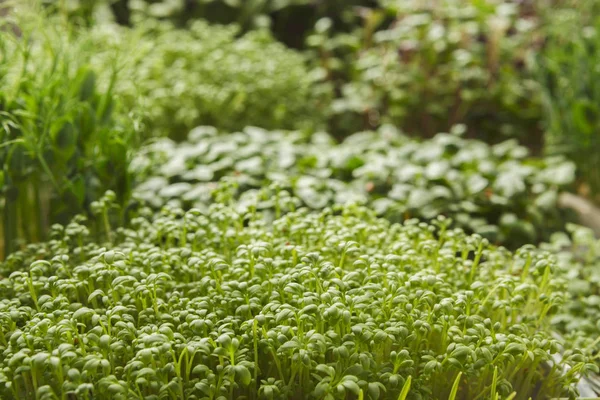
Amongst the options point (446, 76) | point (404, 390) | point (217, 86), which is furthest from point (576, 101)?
point (404, 390)

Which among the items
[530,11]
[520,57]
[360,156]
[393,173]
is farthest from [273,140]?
[530,11]

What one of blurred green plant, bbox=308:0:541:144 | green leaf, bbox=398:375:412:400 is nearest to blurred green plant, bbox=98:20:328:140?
blurred green plant, bbox=308:0:541:144

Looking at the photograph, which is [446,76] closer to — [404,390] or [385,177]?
[385,177]

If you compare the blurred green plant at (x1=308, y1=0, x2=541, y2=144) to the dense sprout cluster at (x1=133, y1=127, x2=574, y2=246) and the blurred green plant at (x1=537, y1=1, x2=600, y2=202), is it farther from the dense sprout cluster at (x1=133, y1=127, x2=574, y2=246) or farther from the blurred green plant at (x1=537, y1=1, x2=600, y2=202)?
the dense sprout cluster at (x1=133, y1=127, x2=574, y2=246)

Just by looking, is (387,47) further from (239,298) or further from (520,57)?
(239,298)

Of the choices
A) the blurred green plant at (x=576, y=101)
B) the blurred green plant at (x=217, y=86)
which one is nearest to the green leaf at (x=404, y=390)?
the blurred green plant at (x=217, y=86)

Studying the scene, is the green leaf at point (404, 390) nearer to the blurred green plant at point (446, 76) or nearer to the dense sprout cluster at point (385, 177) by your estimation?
the dense sprout cluster at point (385, 177)
